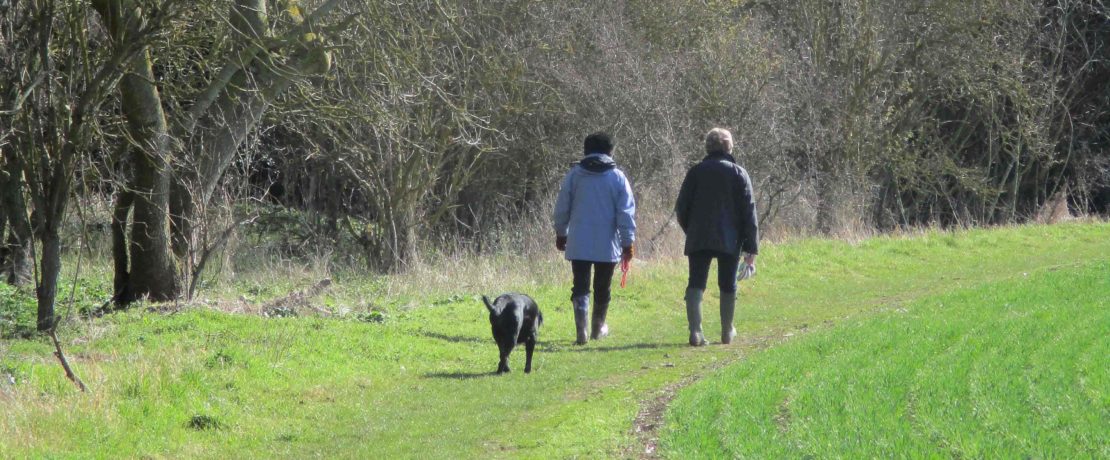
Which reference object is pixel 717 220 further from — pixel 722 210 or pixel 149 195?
pixel 149 195

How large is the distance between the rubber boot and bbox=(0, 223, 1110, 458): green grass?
0.46 ft

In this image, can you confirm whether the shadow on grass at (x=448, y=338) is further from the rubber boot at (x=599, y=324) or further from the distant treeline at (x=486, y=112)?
the distant treeline at (x=486, y=112)

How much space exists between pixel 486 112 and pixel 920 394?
1423cm

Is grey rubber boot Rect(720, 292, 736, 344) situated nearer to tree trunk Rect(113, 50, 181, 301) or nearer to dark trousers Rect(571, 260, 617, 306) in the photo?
dark trousers Rect(571, 260, 617, 306)

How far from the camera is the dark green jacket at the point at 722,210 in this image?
39.4 ft

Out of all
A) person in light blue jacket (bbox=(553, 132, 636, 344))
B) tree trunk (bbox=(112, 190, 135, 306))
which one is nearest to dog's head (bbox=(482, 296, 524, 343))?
person in light blue jacket (bbox=(553, 132, 636, 344))

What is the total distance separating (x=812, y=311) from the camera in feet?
49.8

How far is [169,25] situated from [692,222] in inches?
202

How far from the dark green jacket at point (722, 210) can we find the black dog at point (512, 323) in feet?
6.59

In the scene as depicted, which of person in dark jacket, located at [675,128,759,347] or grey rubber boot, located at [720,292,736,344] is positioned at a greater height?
person in dark jacket, located at [675,128,759,347]

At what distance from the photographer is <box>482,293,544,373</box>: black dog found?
34.7ft

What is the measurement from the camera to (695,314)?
1227cm

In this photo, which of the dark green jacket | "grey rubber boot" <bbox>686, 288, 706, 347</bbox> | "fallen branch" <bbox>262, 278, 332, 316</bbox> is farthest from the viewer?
"fallen branch" <bbox>262, 278, 332, 316</bbox>

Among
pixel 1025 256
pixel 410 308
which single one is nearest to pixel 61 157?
pixel 410 308
